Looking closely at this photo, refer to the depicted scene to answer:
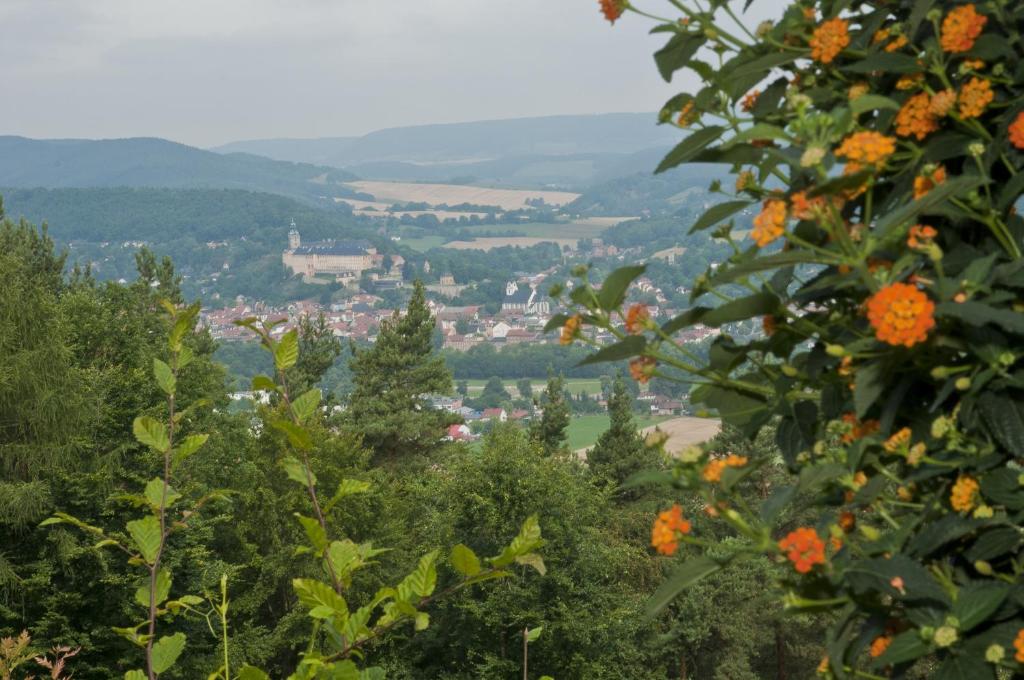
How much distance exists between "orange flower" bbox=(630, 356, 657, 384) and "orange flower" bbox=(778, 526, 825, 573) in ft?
1.25

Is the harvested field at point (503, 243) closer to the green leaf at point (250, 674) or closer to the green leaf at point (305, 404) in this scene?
the green leaf at point (305, 404)

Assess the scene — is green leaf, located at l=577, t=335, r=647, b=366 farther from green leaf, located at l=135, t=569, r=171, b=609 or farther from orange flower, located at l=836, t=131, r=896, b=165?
green leaf, located at l=135, t=569, r=171, b=609

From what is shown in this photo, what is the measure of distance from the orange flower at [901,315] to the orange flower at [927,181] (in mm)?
306

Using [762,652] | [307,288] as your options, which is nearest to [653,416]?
[762,652]

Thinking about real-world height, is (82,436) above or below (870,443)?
below

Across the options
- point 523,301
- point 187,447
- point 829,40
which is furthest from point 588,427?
point 523,301

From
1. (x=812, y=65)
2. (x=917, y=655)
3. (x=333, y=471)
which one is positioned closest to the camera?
(x=917, y=655)

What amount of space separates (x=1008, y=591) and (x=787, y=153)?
54 centimetres

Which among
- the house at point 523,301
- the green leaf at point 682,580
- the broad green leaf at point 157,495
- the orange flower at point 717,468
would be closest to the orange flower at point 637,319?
the orange flower at point 717,468

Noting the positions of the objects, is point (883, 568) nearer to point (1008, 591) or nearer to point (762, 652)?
point (1008, 591)

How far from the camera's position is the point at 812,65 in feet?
5.45

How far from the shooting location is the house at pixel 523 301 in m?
157

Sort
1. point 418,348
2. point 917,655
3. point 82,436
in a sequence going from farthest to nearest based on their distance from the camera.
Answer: point 418,348
point 82,436
point 917,655

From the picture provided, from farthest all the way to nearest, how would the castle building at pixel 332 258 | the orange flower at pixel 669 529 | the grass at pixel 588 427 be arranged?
the castle building at pixel 332 258 < the grass at pixel 588 427 < the orange flower at pixel 669 529
